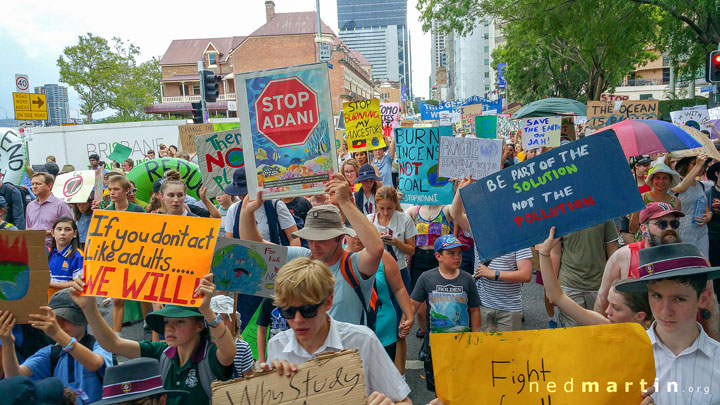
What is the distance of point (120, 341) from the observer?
2.92 meters

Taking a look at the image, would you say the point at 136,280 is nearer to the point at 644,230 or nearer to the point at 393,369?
the point at 393,369

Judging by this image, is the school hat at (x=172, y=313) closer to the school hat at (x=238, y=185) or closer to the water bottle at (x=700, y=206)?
the school hat at (x=238, y=185)

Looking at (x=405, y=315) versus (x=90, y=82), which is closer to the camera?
(x=405, y=315)

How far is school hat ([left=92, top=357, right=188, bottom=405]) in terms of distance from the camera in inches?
89.3

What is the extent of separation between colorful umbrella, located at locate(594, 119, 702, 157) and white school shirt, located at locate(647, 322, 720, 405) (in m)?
3.60

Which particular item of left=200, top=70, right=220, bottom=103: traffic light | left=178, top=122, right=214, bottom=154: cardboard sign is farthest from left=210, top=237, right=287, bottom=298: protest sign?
left=200, top=70, right=220, bottom=103: traffic light

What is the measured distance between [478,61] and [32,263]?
11945cm

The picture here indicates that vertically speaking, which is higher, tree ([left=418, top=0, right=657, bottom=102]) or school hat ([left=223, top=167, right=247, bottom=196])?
tree ([left=418, top=0, right=657, bottom=102])

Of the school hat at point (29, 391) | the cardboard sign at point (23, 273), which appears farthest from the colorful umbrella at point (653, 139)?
the school hat at point (29, 391)

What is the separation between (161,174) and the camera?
775 cm

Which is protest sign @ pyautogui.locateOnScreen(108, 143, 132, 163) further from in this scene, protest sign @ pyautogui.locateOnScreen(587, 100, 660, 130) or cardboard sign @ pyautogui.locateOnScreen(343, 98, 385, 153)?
protest sign @ pyautogui.locateOnScreen(587, 100, 660, 130)

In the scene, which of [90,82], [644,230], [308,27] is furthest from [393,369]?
[308,27]

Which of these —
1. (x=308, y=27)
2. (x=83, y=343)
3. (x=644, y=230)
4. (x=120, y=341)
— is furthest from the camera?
(x=308, y=27)

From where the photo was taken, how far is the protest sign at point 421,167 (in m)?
6.40
